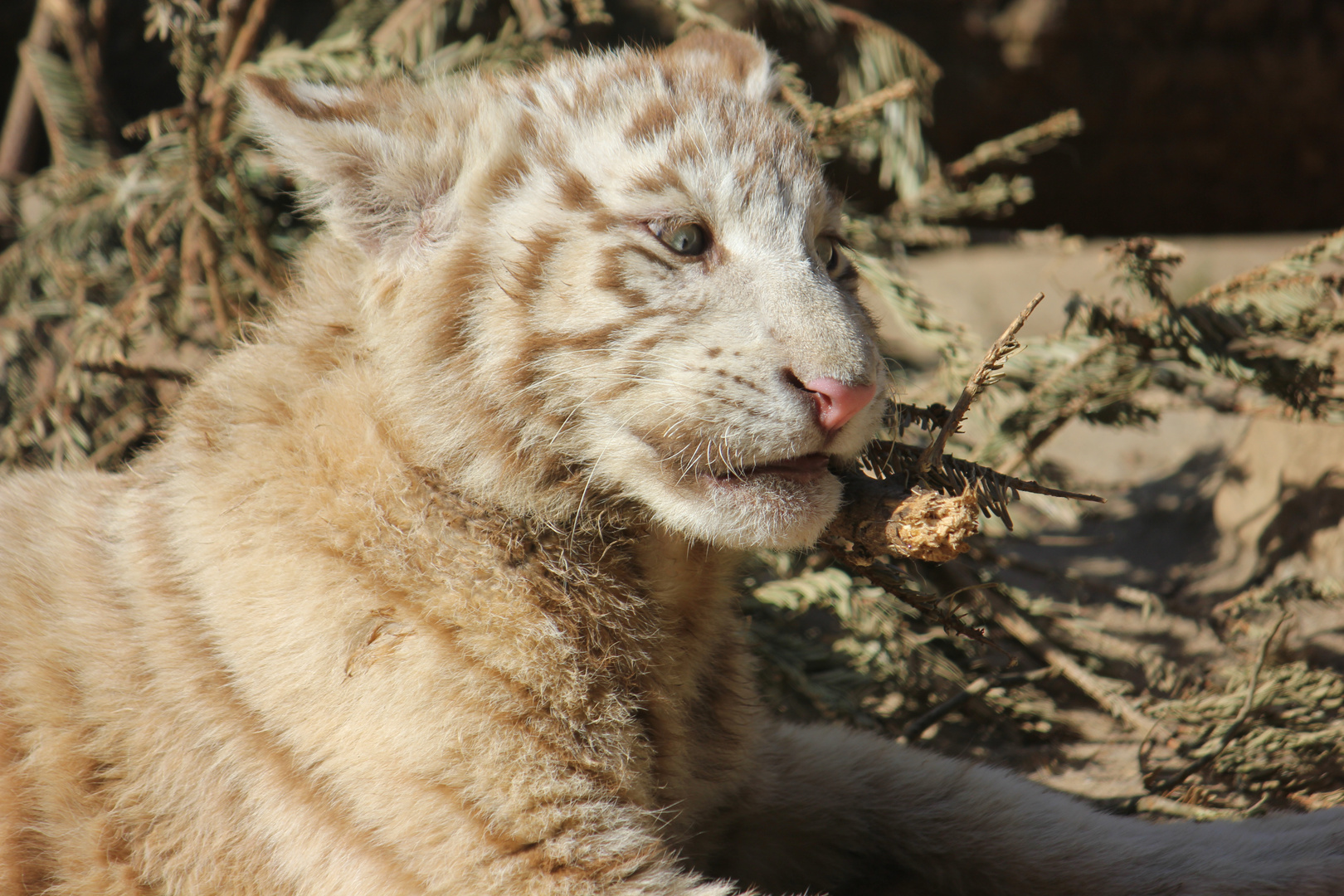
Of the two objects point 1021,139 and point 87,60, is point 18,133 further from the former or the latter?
point 1021,139

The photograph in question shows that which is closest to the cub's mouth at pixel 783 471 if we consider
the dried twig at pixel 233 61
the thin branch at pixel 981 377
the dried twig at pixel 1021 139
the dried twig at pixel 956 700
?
the thin branch at pixel 981 377

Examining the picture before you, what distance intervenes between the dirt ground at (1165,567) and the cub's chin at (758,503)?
5.46 ft

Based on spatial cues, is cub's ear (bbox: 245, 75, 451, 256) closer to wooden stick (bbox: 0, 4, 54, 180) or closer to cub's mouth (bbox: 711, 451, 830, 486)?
cub's mouth (bbox: 711, 451, 830, 486)

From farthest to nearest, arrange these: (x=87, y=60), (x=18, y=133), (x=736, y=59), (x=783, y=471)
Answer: (x=18, y=133), (x=87, y=60), (x=736, y=59), (x=783, y=471)

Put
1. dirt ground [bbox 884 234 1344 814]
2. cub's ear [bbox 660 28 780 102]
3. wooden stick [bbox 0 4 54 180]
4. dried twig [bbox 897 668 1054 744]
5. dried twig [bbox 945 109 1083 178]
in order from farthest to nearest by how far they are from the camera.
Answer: wooden stick [bbox 0 4 54 180], dried twig [bbox 945 109 1083 178], dirt ground [bbox 884 234 1344 814], dried twig [bbox 897 668 1054 744], cub's ear [bbox 660 28 780 102]

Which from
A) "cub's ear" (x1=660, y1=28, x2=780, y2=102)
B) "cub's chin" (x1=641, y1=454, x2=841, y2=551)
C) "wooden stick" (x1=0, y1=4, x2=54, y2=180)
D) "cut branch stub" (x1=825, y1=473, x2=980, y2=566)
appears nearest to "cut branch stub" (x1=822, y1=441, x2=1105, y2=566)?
"cut branch stub" (x1=825, y1=473, x2=980, y2=566)

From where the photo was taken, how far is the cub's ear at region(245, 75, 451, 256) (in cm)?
233

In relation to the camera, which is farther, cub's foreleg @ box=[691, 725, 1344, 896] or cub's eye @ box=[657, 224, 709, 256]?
cub's foreleg @ box=[691, 725, 1344, 896]

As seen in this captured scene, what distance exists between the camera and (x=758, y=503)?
2.24m

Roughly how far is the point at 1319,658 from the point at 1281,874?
1543 millimetres

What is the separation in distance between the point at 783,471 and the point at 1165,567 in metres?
3.19

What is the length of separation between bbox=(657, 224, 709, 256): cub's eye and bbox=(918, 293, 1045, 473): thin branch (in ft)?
2.26

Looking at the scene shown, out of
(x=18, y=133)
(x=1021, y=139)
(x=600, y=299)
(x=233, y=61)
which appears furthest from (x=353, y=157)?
(x=18, y=133)

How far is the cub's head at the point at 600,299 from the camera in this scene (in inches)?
87.8
